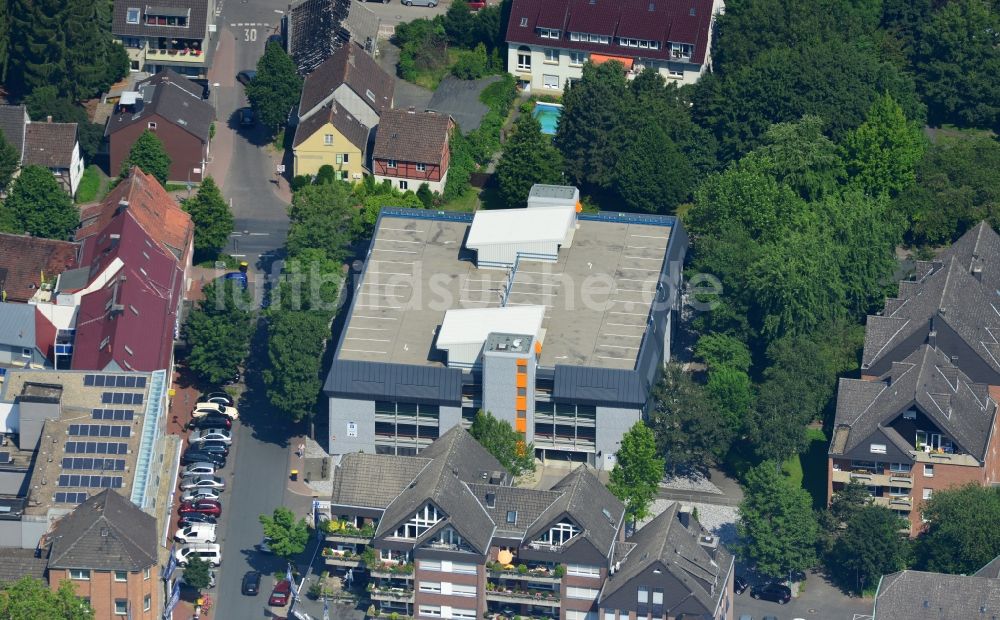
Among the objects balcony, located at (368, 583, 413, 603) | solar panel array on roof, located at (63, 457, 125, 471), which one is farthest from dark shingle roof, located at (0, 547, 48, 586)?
balcony, located at (368, 583, 413, 603)

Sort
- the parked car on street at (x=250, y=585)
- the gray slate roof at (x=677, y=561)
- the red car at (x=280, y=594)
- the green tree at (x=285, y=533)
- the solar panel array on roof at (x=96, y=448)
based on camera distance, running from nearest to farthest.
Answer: the gray slate roof at (x=677, y=561), the red car at (x=280, y=594), the parked car on street at (x=250, y=585), the green tree at (x=285, y=533), the solar panel array on roof at (x=96, y=448)

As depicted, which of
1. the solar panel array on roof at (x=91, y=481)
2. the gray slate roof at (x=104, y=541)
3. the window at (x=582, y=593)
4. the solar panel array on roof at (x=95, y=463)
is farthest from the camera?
the solar panel array on roof at (x=95, y=463)

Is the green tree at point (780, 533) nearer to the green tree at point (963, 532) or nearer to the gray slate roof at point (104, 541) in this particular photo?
the green tree at point (963, 532)

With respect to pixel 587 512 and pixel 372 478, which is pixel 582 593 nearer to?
pixel 587 512

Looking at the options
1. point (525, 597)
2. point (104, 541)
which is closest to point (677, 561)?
point (525, 597)

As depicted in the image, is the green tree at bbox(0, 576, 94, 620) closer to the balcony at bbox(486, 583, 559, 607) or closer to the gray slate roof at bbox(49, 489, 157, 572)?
the gray slate roof at bbox(49, 489, 157, 572)

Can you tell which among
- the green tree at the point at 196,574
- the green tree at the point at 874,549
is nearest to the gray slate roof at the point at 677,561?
the green tree at the point at 874,549
